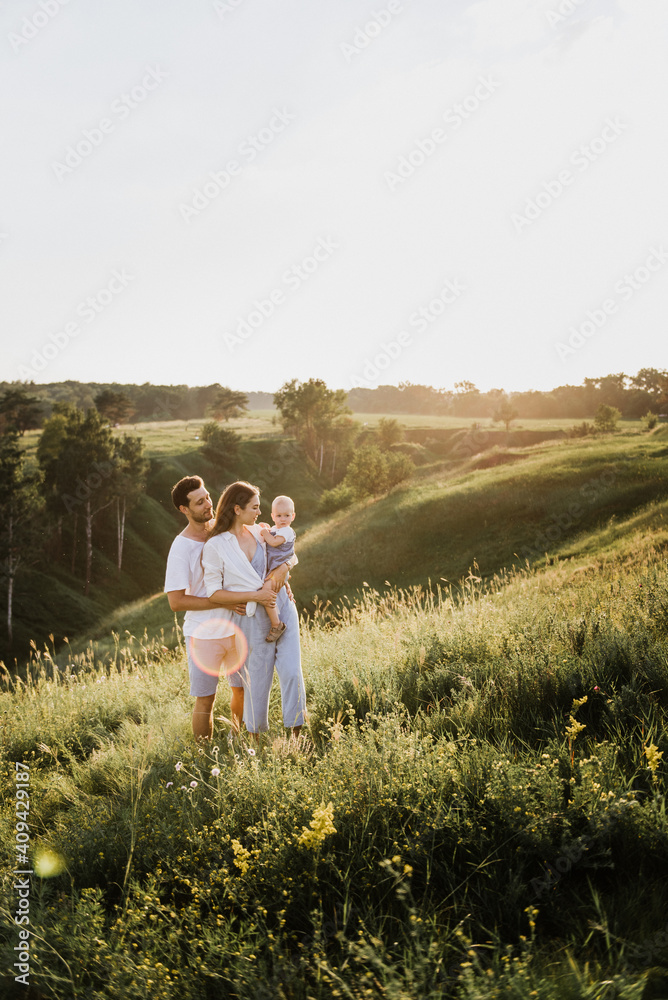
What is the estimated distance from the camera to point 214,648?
4.81 meters

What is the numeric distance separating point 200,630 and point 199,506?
1.16 meters

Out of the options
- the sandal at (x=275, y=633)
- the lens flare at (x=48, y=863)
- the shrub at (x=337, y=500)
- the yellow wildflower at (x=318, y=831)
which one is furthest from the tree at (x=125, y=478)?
the yellow wildflower at (x=318, y=831)

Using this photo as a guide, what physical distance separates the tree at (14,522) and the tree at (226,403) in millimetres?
74110

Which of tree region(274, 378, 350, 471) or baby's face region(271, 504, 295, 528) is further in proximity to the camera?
tree region(274, 378, 350, 471)

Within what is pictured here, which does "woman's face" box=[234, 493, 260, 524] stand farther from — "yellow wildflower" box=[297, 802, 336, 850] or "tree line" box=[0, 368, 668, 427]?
"tree line" box=[0, 368, 668, 427]

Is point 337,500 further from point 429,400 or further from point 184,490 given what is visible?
point 429,400

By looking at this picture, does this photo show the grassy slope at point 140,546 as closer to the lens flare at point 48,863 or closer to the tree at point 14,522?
the tree at point 14,522

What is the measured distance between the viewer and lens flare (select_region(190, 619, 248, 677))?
479 centimetres

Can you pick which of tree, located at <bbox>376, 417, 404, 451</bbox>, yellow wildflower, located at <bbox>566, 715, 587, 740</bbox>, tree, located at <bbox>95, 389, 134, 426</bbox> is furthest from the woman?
tree, located at <bbox>95, 389, 134, 426</bbox>

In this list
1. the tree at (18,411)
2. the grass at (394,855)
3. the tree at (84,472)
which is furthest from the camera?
the tree at (18,411)

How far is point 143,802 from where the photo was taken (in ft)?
11.7

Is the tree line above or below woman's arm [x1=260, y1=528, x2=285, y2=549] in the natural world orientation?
above

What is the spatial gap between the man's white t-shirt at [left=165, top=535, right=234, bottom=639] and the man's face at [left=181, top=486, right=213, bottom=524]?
0.22 meters

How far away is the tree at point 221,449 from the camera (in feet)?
225
